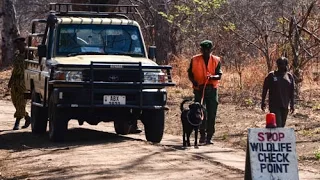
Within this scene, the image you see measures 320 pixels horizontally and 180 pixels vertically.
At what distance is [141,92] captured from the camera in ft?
45.2

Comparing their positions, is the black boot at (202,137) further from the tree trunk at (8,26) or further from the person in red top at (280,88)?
the tree trunk at (8,26)

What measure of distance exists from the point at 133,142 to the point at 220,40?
1458cm

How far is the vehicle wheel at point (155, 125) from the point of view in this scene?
14.2m

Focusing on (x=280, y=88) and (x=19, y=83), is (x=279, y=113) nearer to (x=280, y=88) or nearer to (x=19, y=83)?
(x=280, y=88)

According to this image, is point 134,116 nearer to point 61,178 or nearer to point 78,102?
point 78,102

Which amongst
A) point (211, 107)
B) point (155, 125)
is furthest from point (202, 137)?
point (155, 125)

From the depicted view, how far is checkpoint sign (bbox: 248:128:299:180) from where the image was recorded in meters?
8.52

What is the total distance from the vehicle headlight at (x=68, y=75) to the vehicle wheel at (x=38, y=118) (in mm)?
1943

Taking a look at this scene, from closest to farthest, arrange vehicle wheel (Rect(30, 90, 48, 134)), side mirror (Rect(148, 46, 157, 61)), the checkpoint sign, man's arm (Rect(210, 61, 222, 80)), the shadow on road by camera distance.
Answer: the checkpoint sign < the shadow on road < man's arm (Rect(210, 61, 222, 80)) < side mirror (Rect(148, 46, 157, 61)) < vehicle wheel (Rect(30, 90, 48, 134))

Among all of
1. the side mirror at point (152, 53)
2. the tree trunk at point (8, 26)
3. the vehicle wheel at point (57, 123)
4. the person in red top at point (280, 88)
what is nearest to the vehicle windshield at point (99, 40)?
the side mirror at point (152, 53)

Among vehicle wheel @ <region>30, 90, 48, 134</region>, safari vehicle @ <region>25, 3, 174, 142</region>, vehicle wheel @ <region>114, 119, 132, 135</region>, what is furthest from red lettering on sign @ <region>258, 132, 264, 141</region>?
vehicle wheel @ <region>30, 90, 48, 134</region>

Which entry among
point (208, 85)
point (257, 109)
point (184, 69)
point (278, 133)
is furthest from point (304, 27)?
point (278, 133)

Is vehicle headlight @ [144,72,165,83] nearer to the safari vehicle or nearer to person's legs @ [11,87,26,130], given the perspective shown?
the safari vehicle

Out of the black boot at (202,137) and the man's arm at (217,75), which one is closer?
the man's arm at (217,75)
